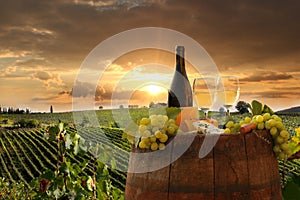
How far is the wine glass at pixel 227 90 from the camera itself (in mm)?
1916

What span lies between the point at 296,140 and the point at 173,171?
0.59 m

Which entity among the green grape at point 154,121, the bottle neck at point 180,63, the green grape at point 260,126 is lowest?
the green grape at point 260,126

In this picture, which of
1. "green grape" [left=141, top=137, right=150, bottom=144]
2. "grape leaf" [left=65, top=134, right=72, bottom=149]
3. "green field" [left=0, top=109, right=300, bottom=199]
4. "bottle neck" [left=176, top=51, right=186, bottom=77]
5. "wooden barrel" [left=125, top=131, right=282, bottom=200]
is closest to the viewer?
"wooden barrel" [left=125, top=131, right=282, bottom=200]

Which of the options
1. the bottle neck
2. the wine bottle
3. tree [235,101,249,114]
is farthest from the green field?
tree [235,101,249,114]

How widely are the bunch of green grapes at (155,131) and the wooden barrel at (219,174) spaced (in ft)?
0.16

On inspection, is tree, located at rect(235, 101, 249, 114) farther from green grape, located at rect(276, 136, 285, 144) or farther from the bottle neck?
the bottle neck

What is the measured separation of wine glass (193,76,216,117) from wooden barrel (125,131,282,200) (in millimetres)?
336

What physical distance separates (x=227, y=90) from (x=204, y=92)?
114 millimetres

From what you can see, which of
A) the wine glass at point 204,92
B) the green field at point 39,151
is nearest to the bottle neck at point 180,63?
the wine glass at point 204,92

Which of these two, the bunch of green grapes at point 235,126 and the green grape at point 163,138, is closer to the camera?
the green grape at point 163,138

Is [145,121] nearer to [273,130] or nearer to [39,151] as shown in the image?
[273,130]

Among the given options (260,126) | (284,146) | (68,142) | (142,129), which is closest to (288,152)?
(284,146)

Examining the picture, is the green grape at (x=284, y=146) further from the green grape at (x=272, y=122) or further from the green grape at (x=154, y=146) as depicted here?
the green grape at (x=154, y=146)

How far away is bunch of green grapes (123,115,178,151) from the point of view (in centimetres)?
159
